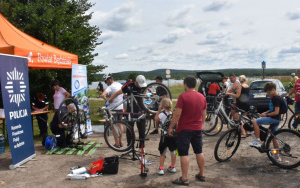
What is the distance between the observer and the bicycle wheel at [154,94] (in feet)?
24.7

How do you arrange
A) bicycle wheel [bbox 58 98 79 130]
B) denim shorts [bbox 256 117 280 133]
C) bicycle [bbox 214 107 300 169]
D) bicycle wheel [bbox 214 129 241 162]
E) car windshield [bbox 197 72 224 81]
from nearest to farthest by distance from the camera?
bicycle [bbox 214 107 300 169]
denim shorts [bbox 256 117 280 133]
bicycle wheel [bbox 214 129 241 162]
bicycle wheel [bbox 58 98 79 130]
car windshield [bbox 197 72 224 81]

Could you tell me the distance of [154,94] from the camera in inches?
304

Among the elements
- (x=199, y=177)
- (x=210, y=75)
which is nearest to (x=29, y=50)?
(x=199, y=177)

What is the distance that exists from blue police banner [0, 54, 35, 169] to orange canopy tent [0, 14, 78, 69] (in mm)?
832

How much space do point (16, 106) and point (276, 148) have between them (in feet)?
18.0

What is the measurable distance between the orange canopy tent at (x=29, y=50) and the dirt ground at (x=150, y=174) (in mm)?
2612

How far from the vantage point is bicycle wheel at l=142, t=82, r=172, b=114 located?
24.7ft

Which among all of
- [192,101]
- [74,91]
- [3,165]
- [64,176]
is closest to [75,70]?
[74,91]

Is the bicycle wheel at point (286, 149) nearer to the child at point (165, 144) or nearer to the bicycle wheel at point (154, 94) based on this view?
the child at point (165, 144)

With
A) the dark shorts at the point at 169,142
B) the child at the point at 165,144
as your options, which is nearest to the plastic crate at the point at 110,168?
the child at the point at 165,144

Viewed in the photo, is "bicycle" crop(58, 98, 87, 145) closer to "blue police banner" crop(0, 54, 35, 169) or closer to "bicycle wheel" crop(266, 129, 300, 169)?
"blue police banner" crop(0, 54, 35, 169)

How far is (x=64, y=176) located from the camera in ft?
18.4

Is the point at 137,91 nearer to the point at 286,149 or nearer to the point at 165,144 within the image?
the point at 165,144

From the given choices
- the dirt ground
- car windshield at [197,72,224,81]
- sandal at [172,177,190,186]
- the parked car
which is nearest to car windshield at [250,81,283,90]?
the parked car
